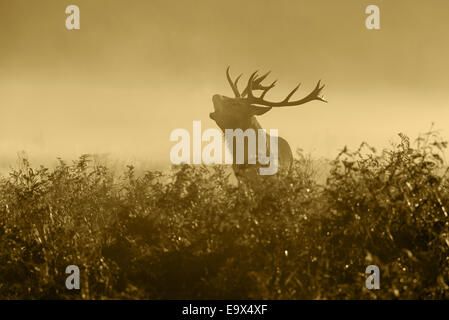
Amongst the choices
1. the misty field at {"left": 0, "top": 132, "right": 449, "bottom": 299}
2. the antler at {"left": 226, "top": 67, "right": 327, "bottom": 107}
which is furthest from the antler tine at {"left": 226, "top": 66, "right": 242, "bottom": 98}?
the misty field at {"left": 0, "top": 132, "right": 449, "bottom": 299}

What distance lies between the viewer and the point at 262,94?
10.9 meters

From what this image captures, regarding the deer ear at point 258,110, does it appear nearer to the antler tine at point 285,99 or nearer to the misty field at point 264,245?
the antler tine at point 285,99

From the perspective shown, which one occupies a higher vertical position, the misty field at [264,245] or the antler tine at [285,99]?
the antler tine at [285,99]

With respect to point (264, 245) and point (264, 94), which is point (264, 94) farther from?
point (264, 245)

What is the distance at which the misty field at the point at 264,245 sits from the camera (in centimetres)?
509

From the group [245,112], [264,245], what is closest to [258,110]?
[245,112]

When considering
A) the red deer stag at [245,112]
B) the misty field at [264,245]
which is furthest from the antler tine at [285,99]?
the misty field at [264,245]

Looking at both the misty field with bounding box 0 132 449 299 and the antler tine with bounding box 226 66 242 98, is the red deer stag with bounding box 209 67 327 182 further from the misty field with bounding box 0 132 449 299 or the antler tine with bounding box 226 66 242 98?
the misty field with bounding box 0 132 449 299

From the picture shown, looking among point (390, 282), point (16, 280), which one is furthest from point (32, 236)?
point (390, 282)

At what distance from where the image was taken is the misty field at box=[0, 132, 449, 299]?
5.09m

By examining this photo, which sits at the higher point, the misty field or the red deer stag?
the red deer stag

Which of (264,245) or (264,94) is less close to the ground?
(264,94)

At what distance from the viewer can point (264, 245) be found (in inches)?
216
